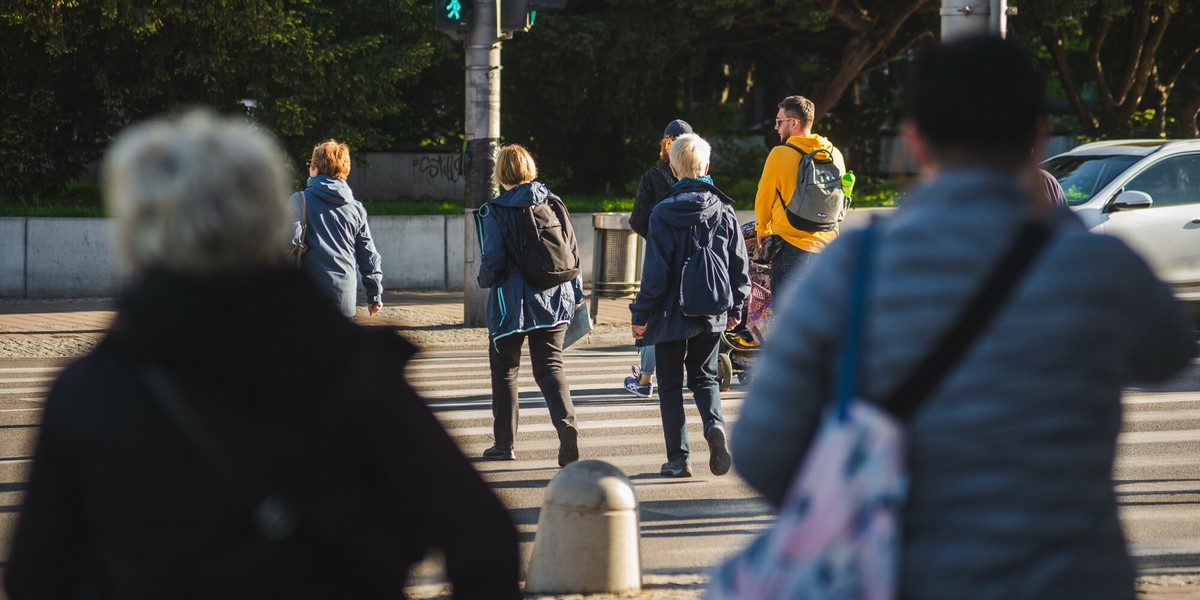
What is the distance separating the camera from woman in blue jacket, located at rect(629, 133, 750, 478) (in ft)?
24.5

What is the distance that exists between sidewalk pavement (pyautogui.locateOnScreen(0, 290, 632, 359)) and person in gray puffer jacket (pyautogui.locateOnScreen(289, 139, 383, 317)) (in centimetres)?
367

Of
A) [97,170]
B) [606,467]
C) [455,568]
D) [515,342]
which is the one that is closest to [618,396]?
Result: [515,342]

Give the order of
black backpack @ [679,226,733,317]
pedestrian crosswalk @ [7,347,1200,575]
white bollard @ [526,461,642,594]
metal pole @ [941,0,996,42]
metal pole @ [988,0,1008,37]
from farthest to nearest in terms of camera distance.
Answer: metal pole @ [988,0,1008,37] < metal pole @ [941,0,996,42] < black backpack @ [679,226,733,317] < pedestrian crosswalk @ [7,347,1200,575] < white bollard @ [526,461,642,594]

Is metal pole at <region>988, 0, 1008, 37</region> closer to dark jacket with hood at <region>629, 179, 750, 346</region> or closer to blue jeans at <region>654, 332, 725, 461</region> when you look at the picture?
dark jacket with hood at <region>629, 179, 750, 346</region>

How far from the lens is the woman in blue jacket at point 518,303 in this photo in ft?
25.3

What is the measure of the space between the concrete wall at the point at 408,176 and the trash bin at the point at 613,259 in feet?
36.6

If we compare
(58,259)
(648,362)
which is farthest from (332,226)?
(58,259)

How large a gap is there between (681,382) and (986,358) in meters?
5.55

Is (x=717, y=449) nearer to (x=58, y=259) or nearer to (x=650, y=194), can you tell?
(x=650, y=194)

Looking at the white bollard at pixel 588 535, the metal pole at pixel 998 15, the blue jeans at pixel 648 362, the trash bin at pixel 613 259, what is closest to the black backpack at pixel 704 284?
the white bollard at pixel 588 535

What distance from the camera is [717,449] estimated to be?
7.62 metres

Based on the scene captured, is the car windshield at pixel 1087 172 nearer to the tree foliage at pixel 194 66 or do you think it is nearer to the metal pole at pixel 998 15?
the metal pole at pixel 998 15

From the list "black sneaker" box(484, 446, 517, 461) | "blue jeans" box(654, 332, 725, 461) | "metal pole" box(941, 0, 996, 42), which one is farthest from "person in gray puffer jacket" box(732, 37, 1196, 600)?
"metal pole" box(941, 0, 996, 42)

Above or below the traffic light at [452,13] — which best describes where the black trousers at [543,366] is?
below
